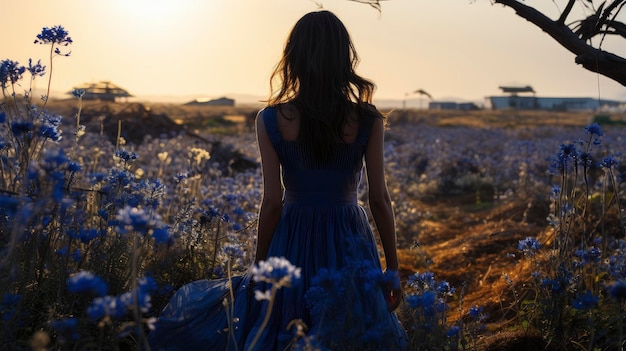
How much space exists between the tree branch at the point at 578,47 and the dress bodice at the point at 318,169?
1.39 metres

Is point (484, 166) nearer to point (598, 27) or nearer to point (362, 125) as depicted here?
point (598, 27)

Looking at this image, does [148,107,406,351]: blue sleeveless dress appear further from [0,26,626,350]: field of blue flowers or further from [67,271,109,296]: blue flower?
[67,271,109,296]: blue flower

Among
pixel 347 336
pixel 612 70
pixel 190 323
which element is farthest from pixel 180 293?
pixel 612 70

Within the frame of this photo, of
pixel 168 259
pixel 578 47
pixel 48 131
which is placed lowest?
pixel 168 259

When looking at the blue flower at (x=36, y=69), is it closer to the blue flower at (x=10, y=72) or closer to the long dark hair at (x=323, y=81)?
the blue flower at (x=10, y=72)

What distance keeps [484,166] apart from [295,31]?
40.7 feet

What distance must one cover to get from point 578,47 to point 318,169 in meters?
1.79

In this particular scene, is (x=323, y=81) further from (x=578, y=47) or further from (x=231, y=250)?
(x=578, y=47)

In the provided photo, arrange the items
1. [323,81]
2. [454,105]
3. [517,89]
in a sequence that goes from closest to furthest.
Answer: [323,81] < [454,105] < [517,89]

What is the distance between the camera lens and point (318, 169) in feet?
11.5

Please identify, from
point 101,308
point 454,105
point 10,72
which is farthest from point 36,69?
point 454,105

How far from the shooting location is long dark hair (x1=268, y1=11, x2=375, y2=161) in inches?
132

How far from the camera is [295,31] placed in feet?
11.4

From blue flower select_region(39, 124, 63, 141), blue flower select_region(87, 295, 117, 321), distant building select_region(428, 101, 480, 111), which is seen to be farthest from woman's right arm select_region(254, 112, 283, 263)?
distant building select_region(428, 101, 480, 111)
